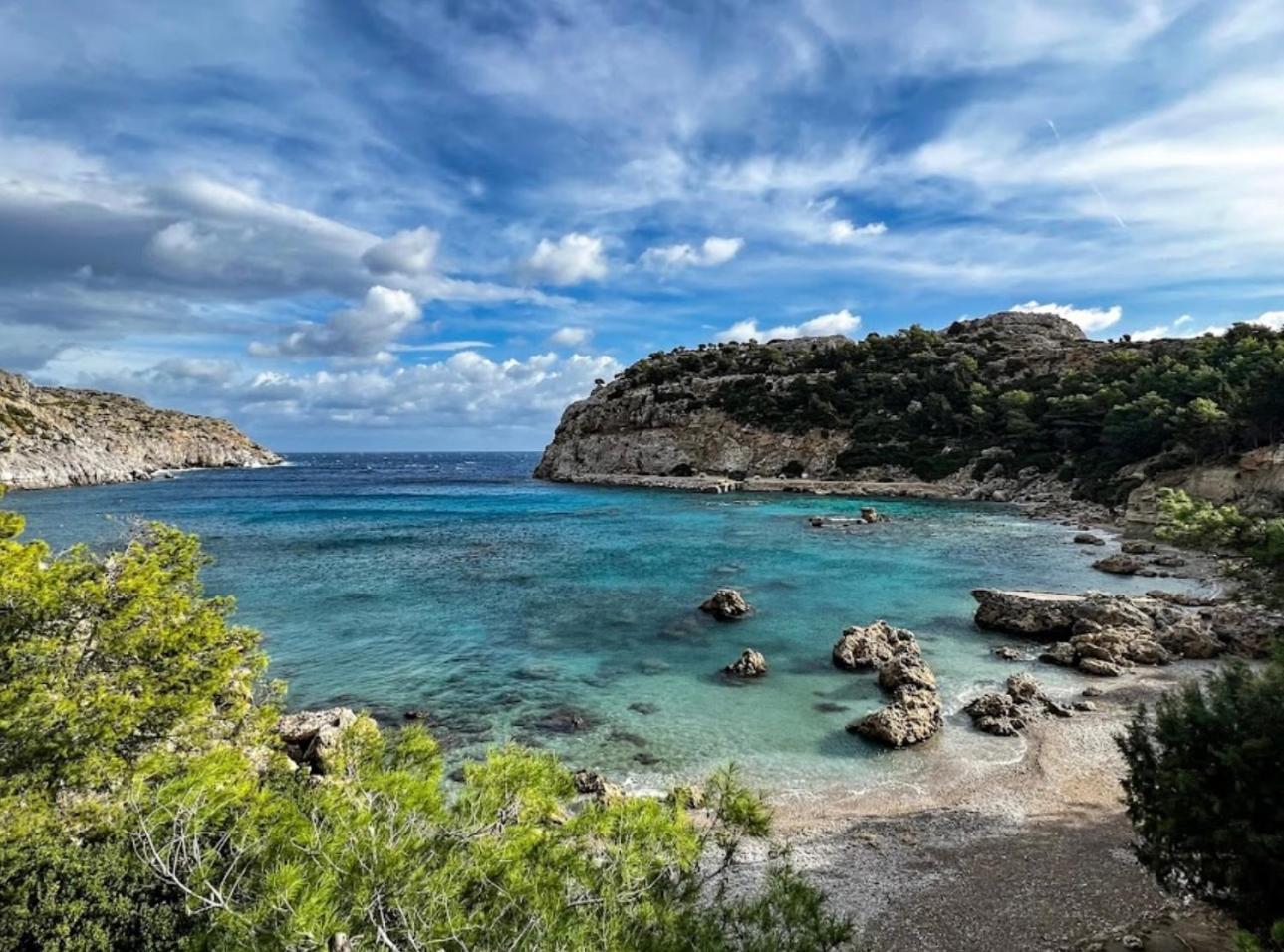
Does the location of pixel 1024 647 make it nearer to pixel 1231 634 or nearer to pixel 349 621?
pixel 1231 634

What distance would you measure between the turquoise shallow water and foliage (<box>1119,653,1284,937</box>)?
6636 mm

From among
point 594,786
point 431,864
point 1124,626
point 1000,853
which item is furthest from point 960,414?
point 431,864

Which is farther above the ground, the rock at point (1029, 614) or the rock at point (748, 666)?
the rock at point (1029, 614)

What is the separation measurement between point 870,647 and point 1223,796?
14.4 meters

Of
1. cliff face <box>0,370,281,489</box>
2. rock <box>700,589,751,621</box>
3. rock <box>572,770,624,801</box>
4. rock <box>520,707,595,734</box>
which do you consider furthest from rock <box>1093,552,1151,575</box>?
cliff face <box>0,370,281,489</box>

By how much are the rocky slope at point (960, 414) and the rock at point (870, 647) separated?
3535 cm

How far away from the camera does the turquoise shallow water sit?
56.2 feet

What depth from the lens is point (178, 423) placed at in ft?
508

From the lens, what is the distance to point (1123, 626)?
22859 millimetres

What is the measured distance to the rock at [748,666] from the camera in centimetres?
2105

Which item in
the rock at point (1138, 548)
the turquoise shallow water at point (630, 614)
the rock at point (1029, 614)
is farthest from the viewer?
the rock at point (1138, 548)

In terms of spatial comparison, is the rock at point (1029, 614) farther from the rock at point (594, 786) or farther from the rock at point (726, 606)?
the rock at point (594, 786)

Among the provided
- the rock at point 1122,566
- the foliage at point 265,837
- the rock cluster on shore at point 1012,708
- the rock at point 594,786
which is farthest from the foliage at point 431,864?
the rock at point 1122,566

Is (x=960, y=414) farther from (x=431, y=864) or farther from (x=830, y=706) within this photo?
(x=431, y=864)
